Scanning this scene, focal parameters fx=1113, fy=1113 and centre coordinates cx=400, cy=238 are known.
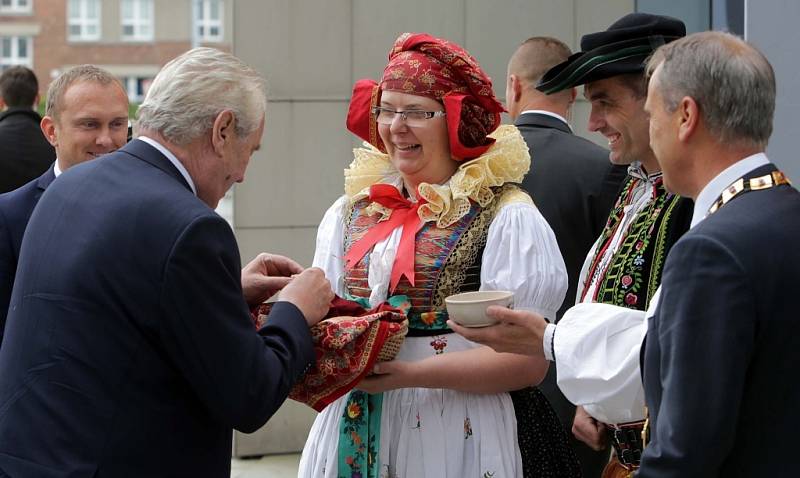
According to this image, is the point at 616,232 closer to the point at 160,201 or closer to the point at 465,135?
the point at 465,135

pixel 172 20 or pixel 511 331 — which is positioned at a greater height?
pixel 172 20

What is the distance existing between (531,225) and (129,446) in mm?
1221

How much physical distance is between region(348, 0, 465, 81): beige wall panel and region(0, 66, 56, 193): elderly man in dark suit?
1.81 metres

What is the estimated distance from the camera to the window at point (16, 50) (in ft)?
165

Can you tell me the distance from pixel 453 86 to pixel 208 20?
48.6 meters

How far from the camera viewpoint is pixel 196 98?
8.02ft

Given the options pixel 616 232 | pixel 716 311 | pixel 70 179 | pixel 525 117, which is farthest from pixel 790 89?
pixel 70 179

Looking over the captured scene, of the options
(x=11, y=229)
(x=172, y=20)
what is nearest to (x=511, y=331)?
(x=11, y=229)

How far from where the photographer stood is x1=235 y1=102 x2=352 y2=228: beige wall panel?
652cm

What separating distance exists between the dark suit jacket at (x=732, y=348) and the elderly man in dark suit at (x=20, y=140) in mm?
4577

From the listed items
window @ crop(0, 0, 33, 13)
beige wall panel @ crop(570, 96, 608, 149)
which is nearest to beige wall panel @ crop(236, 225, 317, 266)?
beige wall panel @ crop(570, 96, 608, 149)

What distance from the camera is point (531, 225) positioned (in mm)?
2963

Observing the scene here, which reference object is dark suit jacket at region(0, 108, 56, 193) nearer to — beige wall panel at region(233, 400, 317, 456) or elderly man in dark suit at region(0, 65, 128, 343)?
beige wall panel at region(233, 400, 317, 456)

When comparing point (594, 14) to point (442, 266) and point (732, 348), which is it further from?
point (732, 348)
